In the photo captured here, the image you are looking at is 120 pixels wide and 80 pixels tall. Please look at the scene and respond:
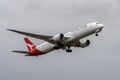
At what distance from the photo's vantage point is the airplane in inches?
3767

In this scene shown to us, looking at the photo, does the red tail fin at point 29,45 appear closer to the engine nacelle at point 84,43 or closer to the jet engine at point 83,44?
the jet engine at point 83,44

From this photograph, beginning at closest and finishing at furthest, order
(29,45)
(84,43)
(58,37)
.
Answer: (58,37), (84,43), (29,45)

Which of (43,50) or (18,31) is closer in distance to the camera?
(18,31)

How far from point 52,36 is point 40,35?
2811 millimetres

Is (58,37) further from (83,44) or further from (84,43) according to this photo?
(84,43)

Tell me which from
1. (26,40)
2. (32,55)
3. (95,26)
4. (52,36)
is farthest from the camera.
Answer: (26,40)

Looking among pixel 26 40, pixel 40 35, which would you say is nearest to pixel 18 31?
pixel 40 35

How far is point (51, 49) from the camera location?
10475cm

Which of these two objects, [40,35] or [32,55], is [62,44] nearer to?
[40,35]

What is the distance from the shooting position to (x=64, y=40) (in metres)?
99.7

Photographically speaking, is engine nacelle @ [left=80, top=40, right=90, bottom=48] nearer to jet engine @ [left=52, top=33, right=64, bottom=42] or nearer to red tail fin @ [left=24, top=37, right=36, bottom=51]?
jet engine @ [left=52, top=33, right=64, bottom=42]

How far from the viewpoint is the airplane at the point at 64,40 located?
9569cm

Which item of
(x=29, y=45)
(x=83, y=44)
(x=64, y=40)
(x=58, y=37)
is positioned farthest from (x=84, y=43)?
(x=29, y=45)

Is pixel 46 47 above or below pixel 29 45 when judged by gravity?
below
